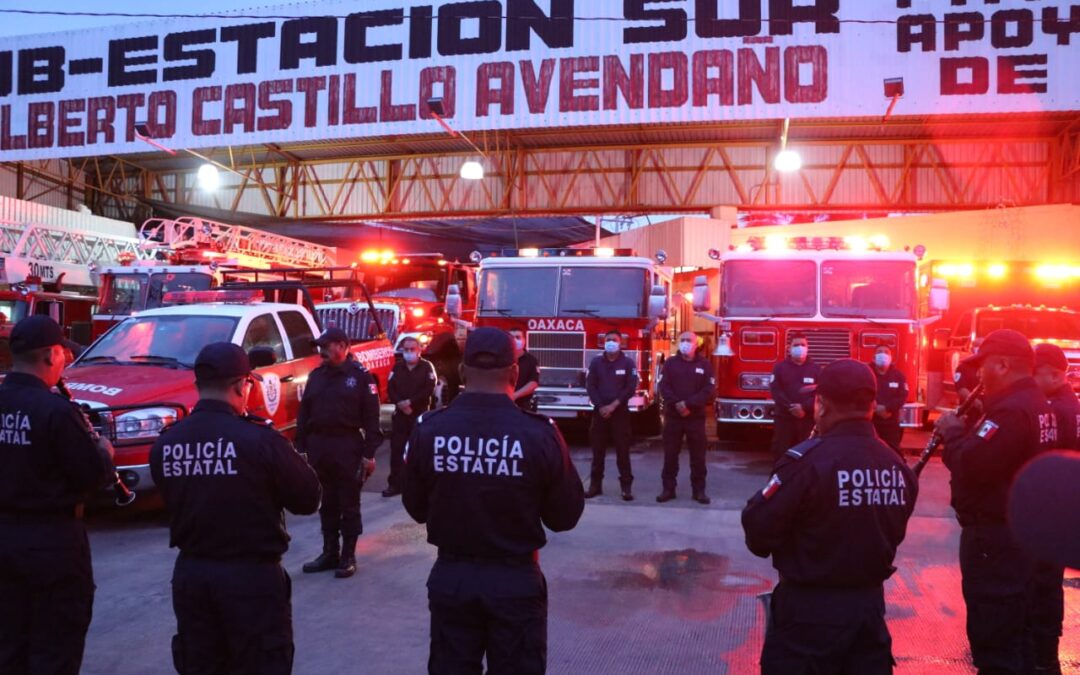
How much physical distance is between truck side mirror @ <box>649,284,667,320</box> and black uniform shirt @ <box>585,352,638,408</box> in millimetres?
2315

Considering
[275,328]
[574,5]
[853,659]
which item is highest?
[574,5]

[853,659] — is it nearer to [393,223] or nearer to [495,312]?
[495,312]

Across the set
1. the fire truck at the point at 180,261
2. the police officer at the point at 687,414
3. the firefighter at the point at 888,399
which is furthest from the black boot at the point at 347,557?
the fire truck at the point at 180,261

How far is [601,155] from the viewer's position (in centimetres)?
2294

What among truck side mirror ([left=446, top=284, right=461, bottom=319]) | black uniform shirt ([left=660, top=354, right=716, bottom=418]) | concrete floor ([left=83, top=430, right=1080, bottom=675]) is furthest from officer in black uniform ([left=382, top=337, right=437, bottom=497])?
truck side mirror ([left=446, top=284, right=461, bottom=319])

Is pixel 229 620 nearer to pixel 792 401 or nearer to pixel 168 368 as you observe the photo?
pixel 168 368

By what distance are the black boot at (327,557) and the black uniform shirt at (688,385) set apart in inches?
168

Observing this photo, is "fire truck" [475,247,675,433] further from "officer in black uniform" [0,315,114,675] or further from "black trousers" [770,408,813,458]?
"officer in black uniform" [0,315,114,675]

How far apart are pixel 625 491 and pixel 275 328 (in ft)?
13.3

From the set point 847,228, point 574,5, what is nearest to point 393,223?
point 574,5

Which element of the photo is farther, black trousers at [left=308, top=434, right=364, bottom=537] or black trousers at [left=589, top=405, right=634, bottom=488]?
black trousers at [left=589, top=405, right=634, bottom=488]

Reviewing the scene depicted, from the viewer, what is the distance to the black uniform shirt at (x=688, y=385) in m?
9.42

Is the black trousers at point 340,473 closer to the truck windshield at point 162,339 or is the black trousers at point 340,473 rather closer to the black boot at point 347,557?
the black boot at point 347,557

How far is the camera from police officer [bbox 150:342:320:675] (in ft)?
10.6
